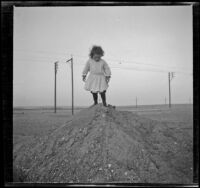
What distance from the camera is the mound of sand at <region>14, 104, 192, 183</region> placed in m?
2.81

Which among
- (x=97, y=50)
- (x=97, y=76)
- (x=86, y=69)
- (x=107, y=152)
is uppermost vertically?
(x=97, y=50)

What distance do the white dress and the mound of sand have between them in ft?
Answer: 1.03

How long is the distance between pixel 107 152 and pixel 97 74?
3.79ft

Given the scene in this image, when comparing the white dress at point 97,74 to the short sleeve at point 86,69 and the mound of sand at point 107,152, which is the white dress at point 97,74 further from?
the mound of sand at point 107,152

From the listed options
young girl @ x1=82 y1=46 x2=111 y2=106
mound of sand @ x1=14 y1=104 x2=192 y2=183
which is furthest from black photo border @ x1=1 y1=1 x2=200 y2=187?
young girl @ x1=82 y1=46 x2=111 y2=106

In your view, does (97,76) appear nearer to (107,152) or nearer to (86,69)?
(86,69)

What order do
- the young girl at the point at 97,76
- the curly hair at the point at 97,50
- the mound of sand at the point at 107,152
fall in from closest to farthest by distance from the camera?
the mound of sand at the point at 107,152
the curly hair at the point at 97,50
the young girl at the point at 97,76

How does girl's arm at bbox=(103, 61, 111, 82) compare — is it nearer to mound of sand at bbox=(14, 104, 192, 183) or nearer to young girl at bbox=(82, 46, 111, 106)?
young girl at bbox=(82, 46, 111, 106)

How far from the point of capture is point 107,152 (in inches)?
116

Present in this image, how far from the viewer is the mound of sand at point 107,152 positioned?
281cm

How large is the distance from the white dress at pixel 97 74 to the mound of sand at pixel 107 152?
12.3 inches
